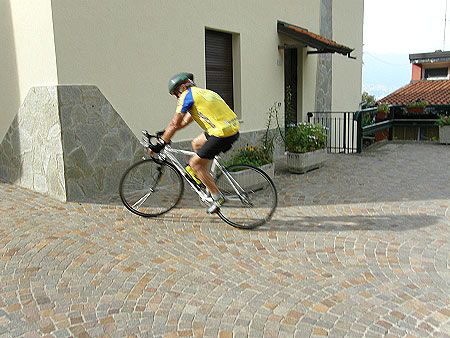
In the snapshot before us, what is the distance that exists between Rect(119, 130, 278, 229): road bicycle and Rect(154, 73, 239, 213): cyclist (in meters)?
0.27

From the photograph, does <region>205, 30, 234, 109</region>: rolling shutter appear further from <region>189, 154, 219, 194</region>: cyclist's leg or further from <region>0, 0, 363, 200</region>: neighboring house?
<region>189, 154, 219, 194</region>: cyclist's leg

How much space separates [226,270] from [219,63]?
5.70m

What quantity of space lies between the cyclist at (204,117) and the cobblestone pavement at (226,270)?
0.91 m

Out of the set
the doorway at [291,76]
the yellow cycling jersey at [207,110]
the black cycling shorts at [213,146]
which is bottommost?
the black cycling shorts at [213,146]

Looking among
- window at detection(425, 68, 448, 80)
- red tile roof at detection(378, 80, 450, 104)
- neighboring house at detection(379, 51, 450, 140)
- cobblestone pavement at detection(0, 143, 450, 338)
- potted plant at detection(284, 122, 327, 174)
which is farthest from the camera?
window at detection(425, 68, 448, 80)

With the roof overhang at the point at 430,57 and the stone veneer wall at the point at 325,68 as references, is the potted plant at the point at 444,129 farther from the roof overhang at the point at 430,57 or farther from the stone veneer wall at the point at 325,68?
the roof overhang at the point at 430,57

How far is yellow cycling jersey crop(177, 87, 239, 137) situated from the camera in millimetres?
4562

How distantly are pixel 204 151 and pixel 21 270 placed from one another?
2.14m

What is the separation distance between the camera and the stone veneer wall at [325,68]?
39.6 ft

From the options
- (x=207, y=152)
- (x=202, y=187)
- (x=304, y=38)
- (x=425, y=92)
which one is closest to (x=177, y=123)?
(x=207, y=152)

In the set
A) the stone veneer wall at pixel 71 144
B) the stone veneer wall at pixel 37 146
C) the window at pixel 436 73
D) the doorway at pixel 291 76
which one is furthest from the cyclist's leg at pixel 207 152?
the window at pixel 436 73

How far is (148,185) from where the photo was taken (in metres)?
5.44

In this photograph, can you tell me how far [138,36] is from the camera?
21.7 feet

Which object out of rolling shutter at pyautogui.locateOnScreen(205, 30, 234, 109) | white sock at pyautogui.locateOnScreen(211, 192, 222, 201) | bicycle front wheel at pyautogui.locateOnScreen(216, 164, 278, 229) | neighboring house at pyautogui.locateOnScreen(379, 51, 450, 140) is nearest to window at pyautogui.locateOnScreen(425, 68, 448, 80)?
neighboring house at pyautogui.locateOnScreen(379, 51, 450, 140)
